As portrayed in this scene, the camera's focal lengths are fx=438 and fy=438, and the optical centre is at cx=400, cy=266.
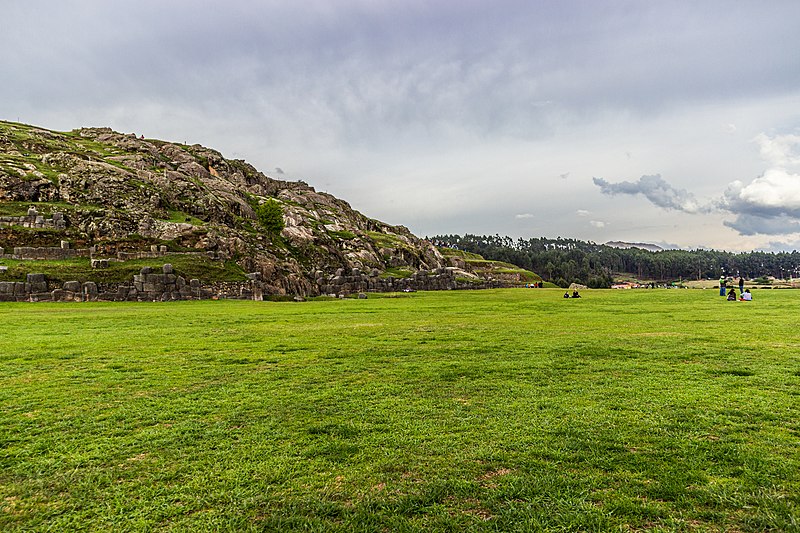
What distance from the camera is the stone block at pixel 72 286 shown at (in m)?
36.4

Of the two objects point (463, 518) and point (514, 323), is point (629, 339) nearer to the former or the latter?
point (514, 323)

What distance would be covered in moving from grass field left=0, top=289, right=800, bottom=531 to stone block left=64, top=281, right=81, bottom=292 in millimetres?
28153

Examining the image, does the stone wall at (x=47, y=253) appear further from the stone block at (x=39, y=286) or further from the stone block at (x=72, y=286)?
the stone block at (x=72, y=286)

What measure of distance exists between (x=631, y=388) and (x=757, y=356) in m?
5.61

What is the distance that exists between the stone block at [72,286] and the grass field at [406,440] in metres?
28.2

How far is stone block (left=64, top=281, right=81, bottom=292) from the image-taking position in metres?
36.4

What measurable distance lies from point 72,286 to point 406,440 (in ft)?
133

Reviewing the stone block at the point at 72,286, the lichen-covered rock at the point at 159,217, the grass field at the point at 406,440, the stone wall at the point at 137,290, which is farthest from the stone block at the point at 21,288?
the grass field at the point at 406,440

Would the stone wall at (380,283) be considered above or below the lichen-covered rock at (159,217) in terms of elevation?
below

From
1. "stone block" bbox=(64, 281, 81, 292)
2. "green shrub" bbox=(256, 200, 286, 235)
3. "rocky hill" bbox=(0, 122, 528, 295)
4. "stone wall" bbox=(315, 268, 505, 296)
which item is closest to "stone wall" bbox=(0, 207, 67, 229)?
"rocky hill" bbox=(0, 122, 528, 295)

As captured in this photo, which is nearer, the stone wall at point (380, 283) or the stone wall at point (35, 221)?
the stone wall at point (35, 221)

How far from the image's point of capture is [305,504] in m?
4.84

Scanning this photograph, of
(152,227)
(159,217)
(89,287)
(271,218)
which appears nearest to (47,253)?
(89,287)

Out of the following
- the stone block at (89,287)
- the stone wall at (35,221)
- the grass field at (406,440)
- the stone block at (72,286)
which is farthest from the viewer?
the stone wall at (35,221)
